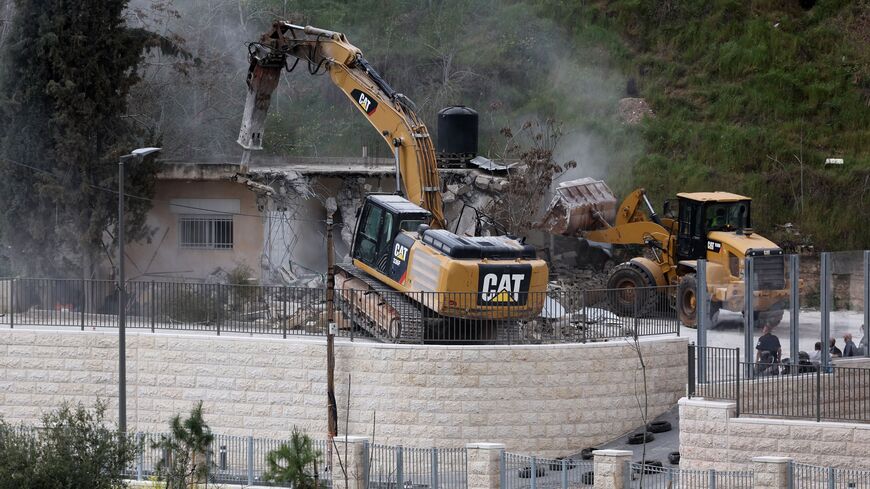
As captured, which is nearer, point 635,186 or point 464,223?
point 464,223

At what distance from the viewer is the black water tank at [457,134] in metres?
39.1

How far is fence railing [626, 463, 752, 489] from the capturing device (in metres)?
21.3

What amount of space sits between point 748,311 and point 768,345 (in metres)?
0.71

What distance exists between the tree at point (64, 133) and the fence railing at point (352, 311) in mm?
7122

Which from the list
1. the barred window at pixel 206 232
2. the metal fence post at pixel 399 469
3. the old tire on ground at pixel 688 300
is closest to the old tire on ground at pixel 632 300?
the old tire on ground at pixel 688 300

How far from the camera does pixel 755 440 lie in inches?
902

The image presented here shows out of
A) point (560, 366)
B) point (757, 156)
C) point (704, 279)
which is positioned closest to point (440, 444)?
point (560, 366)

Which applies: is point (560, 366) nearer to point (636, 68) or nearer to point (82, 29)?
point (82, 29)

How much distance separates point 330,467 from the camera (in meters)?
24.4

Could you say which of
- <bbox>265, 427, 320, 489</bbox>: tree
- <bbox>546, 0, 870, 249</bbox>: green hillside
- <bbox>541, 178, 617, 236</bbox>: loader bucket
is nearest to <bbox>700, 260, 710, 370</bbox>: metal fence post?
<bbox>265, 427, 320, 489</bbox>: tree

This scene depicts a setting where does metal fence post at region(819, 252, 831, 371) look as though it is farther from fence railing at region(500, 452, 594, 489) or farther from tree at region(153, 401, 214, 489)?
tree at region(153, 401, 214, 489)

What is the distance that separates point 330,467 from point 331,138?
84.3 ft

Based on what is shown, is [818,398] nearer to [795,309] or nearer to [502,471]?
[795,309]

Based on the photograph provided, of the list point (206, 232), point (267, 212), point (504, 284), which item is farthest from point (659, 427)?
point (206, 232)
